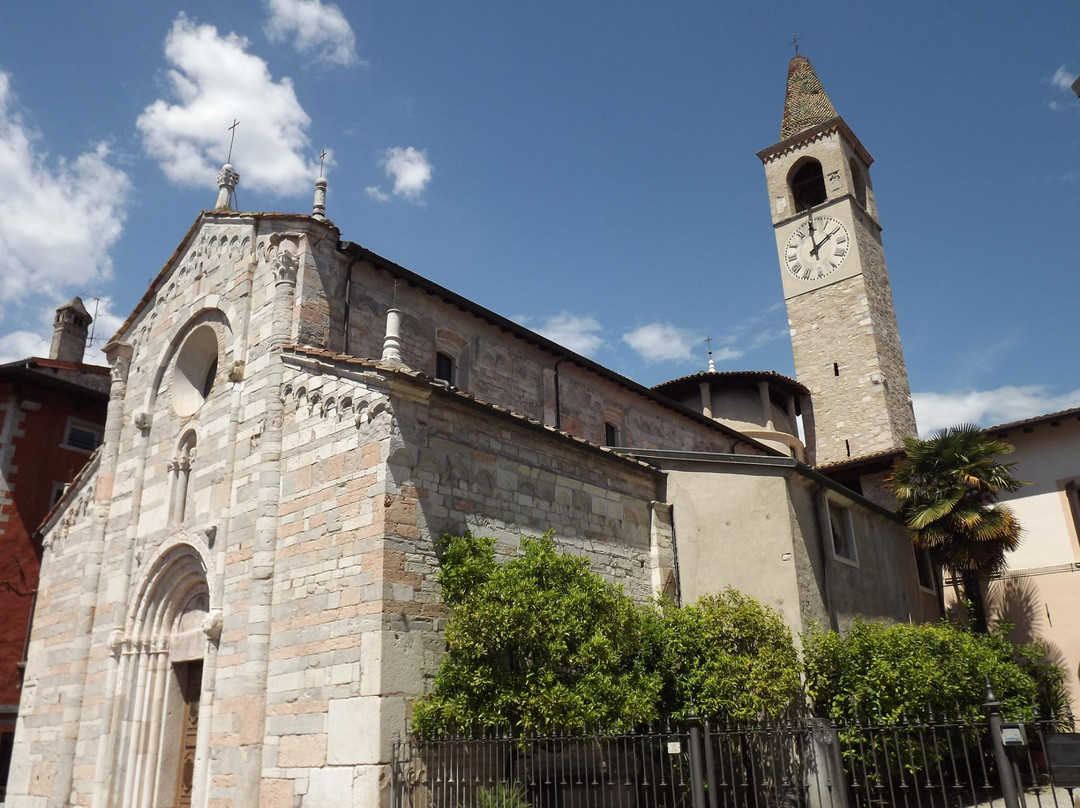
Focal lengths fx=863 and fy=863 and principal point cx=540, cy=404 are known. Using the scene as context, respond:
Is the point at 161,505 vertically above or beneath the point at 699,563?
above

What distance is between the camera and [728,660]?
1287 cm

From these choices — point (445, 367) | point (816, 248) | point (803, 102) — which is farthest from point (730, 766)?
point (803, 102)

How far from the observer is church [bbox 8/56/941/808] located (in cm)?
1127

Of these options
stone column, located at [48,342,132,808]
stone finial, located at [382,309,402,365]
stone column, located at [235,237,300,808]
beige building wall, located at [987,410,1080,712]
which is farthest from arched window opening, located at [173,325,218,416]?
beige building wall, located at [987,410,1080,712]

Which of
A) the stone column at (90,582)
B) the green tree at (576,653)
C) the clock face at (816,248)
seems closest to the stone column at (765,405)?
the clock face at (816,248)

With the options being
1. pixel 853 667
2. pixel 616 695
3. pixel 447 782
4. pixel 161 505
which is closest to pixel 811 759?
pixel 853 667

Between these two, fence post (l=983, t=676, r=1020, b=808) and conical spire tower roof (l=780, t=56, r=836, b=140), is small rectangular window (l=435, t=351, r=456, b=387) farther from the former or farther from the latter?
conical spire tower roof (l=780, t=56, r=836, b=140)

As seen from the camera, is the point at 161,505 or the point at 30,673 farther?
the point at 30,673

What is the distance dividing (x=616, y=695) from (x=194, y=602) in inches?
296

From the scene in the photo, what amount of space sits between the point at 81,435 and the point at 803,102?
31616 mm

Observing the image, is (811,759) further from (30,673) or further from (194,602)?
(30,673)

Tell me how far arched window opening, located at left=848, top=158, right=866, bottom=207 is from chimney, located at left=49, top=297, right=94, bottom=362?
97.9 feet

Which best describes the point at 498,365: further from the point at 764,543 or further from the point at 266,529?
the point at 266,529

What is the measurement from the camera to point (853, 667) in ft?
44.9
